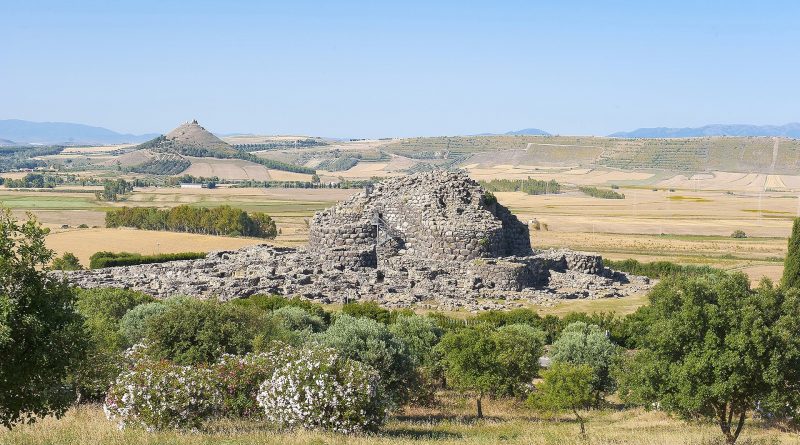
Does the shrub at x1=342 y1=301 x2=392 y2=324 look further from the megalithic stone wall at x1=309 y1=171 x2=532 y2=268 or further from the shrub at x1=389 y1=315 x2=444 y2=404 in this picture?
the megalithic stone wall at x1=309 y1=171 x2=532 y2=268

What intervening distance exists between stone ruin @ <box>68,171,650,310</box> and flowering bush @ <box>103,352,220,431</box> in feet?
76.4

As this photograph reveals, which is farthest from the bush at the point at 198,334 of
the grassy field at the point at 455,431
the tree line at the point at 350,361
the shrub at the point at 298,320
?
the shrub at the point at 298,320

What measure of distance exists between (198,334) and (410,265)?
78.8ft

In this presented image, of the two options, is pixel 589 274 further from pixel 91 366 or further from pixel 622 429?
pixel 91 366

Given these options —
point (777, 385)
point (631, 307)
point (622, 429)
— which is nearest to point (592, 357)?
point (622, 429)

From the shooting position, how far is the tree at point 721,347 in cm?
1838

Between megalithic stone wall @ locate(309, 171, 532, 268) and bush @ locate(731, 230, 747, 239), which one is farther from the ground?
megalithic stone wall @ locate(309, 171, 532, 268)

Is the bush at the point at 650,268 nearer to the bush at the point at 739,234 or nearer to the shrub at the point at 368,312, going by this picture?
the shrub at the point at 368,312

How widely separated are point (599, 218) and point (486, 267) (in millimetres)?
69339

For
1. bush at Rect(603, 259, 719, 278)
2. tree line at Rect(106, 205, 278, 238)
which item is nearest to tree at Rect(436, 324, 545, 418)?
bush at Rect(603, 259, 719, 278)

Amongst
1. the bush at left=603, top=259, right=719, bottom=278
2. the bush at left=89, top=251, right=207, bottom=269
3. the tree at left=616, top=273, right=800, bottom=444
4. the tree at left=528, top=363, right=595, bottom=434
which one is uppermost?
the tree at left=616, top=273, right=800, bottom=444

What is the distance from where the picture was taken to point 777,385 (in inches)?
747

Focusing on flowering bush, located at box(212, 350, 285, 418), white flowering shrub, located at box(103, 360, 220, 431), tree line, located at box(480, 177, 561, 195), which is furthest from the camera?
tree line, located at box(480, 177, 561, 195)

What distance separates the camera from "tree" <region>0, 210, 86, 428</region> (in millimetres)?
14859
